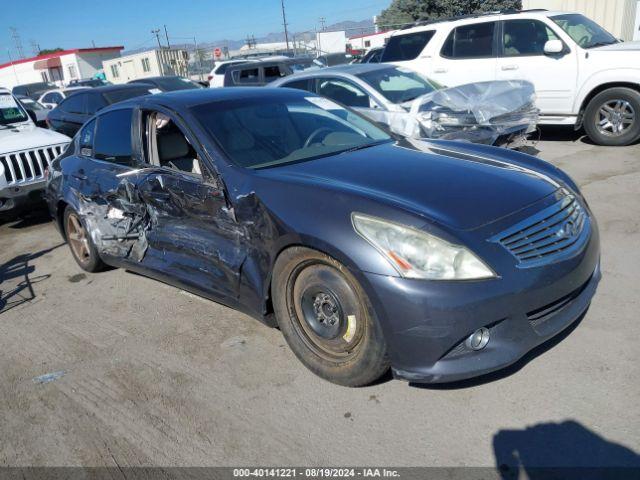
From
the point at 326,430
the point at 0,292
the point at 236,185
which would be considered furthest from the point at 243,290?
the point at 0,292

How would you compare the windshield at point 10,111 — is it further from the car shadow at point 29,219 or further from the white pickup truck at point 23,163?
the car shadow at point 29,219

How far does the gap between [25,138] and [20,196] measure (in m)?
1.00

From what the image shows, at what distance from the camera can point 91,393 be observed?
330 cm

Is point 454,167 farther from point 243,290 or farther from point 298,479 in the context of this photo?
point 298,479

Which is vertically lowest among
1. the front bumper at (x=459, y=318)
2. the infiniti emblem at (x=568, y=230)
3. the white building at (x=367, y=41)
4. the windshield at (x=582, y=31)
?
the white building at (x=367, y=41)

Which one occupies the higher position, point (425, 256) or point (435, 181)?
point (435, 181)

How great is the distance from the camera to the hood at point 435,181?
2791 millimetres

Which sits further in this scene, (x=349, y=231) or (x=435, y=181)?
(x=435, y=181)

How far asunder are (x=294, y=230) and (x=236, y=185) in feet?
2.04

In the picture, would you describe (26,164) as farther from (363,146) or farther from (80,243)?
(363,146)

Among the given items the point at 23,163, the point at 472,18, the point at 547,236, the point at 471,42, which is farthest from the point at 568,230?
the point at 472,18

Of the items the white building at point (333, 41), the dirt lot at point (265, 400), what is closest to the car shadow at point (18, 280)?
the dirt lot at point (265, 400)

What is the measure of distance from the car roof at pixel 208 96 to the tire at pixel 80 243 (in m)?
1.33

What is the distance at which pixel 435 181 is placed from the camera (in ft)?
10.2
